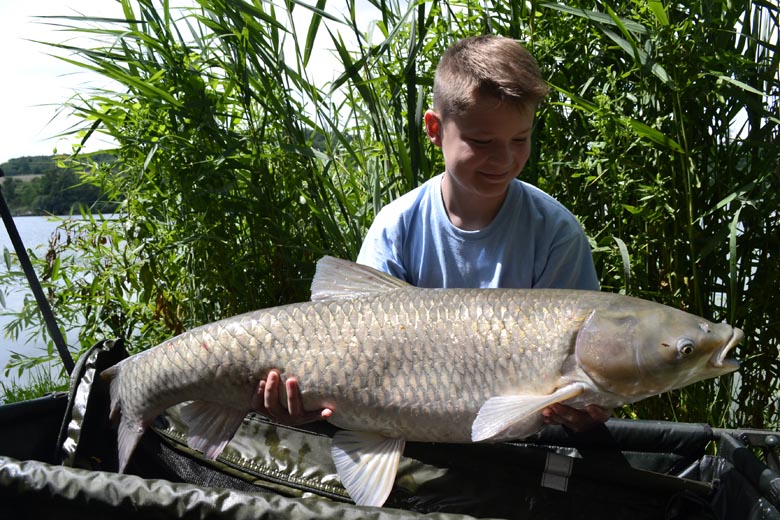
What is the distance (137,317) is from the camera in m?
2.62

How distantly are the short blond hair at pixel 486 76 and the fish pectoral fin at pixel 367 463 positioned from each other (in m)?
0.69

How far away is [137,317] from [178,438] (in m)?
1.03

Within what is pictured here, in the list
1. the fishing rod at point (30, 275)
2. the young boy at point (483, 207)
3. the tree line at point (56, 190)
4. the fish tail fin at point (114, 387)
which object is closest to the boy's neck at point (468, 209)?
the young boy at point (483, 207)

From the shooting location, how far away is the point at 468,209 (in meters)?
1.75

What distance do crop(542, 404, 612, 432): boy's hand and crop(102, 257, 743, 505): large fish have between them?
0.02 metres

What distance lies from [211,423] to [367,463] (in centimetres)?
32

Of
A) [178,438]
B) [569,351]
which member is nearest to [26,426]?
[178,438]

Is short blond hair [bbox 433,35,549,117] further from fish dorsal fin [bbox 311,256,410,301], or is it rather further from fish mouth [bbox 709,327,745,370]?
fish mouth [bbox 709,327,745,370]

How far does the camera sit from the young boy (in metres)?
1.57

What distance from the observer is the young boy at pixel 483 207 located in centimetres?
157

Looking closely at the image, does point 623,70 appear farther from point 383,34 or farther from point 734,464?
point 734,464

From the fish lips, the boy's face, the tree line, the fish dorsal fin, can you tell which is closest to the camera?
the fish lips

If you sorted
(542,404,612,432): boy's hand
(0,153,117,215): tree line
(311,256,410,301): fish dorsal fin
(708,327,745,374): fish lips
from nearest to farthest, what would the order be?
(708,327,745,374): fish lips
(542,404,612,432): boy's hand
(311,256,410,301): fish dorsal fin
(0,153,117,215): tree line

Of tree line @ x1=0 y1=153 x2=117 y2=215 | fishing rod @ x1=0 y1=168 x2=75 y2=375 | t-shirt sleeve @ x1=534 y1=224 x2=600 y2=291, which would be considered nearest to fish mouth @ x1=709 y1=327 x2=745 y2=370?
t-shirt sleeve @ x1=534 y1=224 x2=600 y2=291
